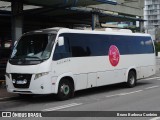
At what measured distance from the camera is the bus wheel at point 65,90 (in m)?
14.0

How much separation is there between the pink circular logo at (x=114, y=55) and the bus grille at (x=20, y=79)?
14.9 ft

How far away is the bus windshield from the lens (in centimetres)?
1391

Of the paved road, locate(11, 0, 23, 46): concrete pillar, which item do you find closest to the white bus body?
the paved road

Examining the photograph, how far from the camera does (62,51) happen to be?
14.3 meters

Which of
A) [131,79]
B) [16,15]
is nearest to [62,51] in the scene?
[131,79]

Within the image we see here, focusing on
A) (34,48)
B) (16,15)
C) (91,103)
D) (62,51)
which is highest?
(16,15)

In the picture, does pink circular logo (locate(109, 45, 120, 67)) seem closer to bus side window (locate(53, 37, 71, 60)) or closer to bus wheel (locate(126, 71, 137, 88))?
bus wheel (locate(126, 71, 137, 88))

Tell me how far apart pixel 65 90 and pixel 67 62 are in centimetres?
100

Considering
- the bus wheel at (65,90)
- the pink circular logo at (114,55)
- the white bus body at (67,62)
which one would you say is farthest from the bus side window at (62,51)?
the pink circular logo at (114,55)

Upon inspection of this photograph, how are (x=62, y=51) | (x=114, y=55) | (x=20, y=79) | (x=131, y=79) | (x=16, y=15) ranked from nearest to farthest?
(x=20, y=79)
(x=62, y=51)
(x=114, y=55)
(x=131, y=79)
(x=16, y=15)

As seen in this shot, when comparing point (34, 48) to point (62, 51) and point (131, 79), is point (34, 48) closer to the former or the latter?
point (62, 51)

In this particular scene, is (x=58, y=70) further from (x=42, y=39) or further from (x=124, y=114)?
(x=124, y=114)

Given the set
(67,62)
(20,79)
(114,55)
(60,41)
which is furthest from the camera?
(114,55)

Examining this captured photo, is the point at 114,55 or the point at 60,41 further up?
the point at 60,41
